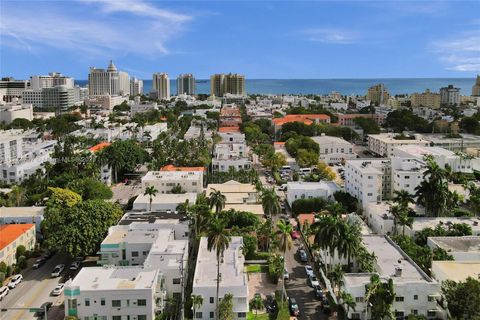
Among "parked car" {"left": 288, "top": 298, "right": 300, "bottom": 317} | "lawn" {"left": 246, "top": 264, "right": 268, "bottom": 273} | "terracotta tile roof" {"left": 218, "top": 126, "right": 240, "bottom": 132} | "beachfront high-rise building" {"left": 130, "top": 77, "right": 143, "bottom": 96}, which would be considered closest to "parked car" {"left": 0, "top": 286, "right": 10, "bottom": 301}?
"lawn" {"left": 246, "top": 264, "right": 268, "bottom": 273}

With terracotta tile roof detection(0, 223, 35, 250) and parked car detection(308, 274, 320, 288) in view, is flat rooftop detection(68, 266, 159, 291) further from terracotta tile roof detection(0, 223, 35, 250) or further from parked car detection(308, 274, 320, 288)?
parked car detection(308, 274, 320, 288)

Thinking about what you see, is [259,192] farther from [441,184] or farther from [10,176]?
[10,176]

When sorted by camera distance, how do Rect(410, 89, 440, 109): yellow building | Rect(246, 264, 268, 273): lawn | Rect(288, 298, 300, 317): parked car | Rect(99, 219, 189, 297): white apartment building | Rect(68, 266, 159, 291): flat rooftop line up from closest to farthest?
1. Rect(68, 266, 159, 291): flat rooftop
2. Rect(288, 298, 300, 317): parked car
3. Rect(99, 219, 189, 297): white apartment building
4. Rect(246, 264, 268, 273): lawn
5. Rect(410, 89, 440, 109): yellow building

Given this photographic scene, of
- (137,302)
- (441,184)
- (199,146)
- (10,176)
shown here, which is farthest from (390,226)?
(10,176)

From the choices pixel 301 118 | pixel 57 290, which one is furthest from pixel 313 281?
Answer: pixel 301 118

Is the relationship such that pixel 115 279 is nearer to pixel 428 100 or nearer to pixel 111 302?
pixel 111 302

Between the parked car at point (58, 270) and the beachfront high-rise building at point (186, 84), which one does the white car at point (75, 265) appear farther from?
the beachfront high-rise building at point (186, 84)
